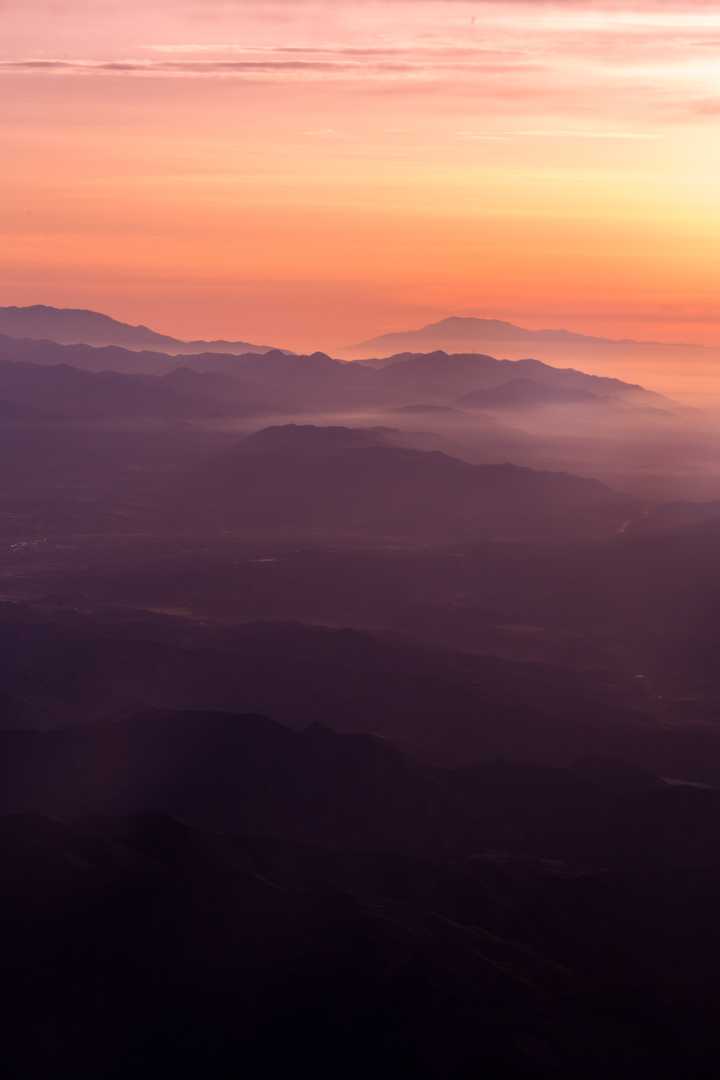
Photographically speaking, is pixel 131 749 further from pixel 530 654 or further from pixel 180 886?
pixel 530 654

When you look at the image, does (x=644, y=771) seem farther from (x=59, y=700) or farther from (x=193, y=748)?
(x=59, y=700)

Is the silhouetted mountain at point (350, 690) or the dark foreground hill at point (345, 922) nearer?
the dark foreground hill at point (345, 922)

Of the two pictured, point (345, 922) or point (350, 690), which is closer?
point (345, 922)

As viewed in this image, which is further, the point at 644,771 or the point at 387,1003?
the point at 644,771

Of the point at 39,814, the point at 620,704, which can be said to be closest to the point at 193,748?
the point at 39,814

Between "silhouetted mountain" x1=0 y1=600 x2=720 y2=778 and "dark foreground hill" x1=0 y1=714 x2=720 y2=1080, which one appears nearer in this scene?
"dark foreground hill" x1=0 y1=714 x2=720 y2=1080

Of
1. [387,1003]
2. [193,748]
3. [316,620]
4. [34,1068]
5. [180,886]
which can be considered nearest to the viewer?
[34,1068]

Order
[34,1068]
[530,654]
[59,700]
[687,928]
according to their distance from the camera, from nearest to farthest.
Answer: [34,1068] < [687,928] < [59,700] < [530,654]

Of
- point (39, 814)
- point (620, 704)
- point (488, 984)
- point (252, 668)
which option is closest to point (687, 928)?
point (488, 984)

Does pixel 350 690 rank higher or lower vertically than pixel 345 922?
lower

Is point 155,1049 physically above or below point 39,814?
below
